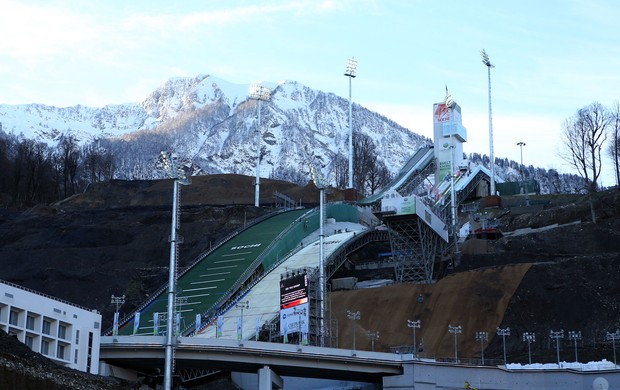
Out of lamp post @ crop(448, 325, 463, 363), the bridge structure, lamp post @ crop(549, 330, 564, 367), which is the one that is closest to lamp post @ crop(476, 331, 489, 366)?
lamp post @ crop(448, 325, 463, 363)

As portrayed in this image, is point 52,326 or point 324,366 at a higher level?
point 52,326

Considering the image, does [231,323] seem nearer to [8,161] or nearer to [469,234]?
[469,234]

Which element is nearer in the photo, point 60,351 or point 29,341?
point 29,341

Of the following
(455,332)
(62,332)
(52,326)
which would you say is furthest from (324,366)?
(52,326)

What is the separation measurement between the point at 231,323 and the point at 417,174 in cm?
6473

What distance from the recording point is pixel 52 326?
72.1 metres

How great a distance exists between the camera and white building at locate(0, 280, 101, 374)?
6869 centimetres

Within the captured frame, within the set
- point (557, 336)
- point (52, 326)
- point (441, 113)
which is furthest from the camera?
point (441, 113)

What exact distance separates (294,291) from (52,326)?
20631 mm

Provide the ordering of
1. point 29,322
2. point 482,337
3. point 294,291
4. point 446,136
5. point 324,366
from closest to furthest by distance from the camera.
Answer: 1. point 29,322
2. point 324,366
3. point 294,291
4. point 482,337
5. point 446,136

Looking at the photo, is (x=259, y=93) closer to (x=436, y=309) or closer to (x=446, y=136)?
(x=446, y=136)

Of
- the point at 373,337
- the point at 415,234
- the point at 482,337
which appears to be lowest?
the point at 482,337

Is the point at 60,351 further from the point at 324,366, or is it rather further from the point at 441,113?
the point at 441,113

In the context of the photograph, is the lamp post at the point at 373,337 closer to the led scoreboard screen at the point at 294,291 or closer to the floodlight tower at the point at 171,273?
the led scoreboard screen at the point at 294,291
